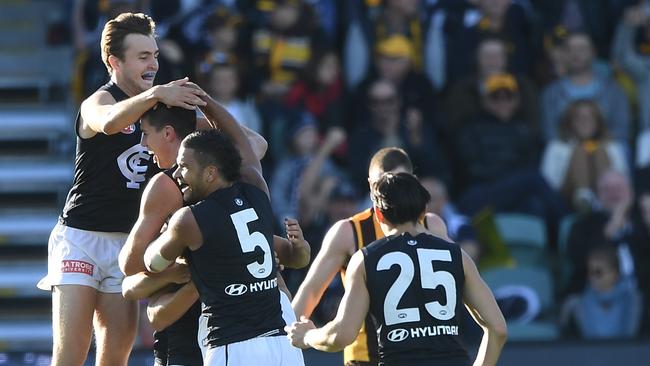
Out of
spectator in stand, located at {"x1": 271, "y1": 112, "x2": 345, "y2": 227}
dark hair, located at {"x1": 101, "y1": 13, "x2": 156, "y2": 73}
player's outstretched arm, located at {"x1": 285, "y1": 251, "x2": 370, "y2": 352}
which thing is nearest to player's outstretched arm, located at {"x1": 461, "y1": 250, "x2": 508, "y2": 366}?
player's outstretched arm, located at {"x1": 285, "y1": 251, "x2": 370, "y2": 352}

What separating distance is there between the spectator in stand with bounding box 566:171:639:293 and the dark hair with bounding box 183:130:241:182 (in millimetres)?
6135

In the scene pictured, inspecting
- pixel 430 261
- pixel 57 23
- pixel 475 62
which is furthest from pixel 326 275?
pixel 57 23

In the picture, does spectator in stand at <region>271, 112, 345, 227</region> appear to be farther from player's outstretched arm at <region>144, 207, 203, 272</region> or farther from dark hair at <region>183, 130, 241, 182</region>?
player's outstretched arm at <region>144, 207, 203, 272</region>

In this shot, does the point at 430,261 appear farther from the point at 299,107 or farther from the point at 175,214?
the point at 299,107

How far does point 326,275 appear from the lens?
704cm

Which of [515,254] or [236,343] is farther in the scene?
[515,254]

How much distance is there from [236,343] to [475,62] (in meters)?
7.15

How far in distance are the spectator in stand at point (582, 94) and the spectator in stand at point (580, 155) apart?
0.95ft

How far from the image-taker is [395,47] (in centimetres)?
1269

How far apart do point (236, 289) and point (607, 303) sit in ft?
20.2

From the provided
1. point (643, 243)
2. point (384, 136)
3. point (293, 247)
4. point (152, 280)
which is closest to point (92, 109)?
point (152, 280)

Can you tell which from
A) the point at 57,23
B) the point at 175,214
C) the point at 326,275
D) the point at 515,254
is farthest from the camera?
the point at 57,23

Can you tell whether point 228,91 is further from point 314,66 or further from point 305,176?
point 305,176

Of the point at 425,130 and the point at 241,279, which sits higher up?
the point at 425,130
